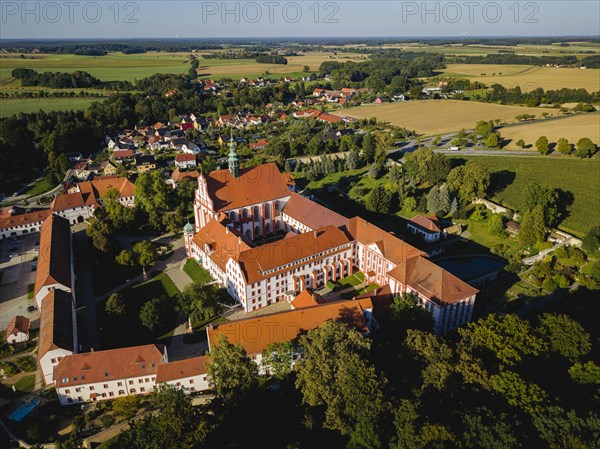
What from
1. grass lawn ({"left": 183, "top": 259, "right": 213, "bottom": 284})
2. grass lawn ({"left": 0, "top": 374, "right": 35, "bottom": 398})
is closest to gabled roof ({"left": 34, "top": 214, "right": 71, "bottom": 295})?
grass lawn ({"left": 0, "top": 374, "right": 35, "bottom": 398})

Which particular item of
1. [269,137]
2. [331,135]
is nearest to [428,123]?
[331,135]

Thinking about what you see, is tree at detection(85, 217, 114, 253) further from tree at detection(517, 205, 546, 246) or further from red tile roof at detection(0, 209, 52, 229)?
tree at detection(517, 205, 546, 246)

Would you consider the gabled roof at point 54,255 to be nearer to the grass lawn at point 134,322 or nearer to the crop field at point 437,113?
the grass lawn at point 134,322

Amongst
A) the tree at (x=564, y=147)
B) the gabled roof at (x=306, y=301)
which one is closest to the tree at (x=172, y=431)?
the gabled roof at (x=306, y=301)

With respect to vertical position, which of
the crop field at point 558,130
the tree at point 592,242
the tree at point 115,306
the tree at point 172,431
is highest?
the crop field at point 558,130

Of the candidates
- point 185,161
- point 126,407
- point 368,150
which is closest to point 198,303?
point 126,407

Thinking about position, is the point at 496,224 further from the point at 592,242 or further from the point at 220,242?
the point at 220,242
